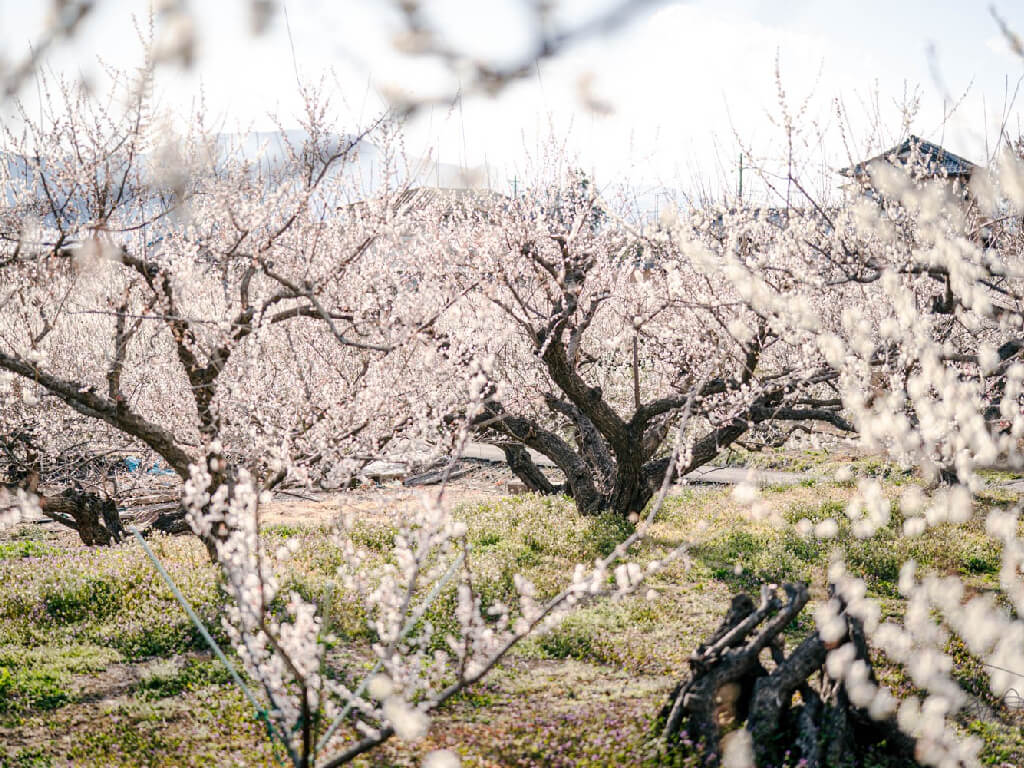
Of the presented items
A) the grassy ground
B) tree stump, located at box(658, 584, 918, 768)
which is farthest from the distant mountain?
tree stump, located at box(658, 584, 918, 768)

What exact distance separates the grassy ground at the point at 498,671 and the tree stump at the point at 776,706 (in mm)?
412

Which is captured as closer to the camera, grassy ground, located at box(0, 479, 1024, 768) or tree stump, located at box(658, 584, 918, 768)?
tree stump, located at box(658, 584, 918, 768)

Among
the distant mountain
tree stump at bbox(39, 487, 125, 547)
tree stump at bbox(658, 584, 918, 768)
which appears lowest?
tree stump at bbox(658, 584, 918, 768)

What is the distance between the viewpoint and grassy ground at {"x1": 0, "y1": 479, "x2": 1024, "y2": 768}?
5387mm

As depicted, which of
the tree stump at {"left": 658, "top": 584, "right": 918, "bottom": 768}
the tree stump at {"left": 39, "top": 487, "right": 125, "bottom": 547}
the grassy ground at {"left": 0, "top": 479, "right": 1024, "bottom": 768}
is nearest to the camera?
the tree stump at {"left": 658, "top": 584, "right": 918, "bottom": 768}

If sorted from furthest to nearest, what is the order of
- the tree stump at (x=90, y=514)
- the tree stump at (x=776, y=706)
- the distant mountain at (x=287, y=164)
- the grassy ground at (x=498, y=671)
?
1. the tree stump at (x=90, y=514)
2. the distant mountain at (x=287, y=164)
3. the grassy ground at (x=498, y=671)
4. the tree stump at (x=776, y=706)

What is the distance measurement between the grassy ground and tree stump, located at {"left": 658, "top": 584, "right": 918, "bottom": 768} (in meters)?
0.41

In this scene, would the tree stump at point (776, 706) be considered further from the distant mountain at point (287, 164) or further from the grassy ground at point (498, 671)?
the distant mountain at point (287, 164)

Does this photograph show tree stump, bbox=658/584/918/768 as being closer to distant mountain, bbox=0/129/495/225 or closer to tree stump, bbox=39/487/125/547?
distant mountain, bbox=0/129/495/225

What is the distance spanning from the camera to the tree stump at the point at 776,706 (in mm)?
5035

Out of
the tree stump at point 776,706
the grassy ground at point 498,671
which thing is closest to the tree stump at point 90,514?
the grassy ground at point 498,671

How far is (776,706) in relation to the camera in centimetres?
521

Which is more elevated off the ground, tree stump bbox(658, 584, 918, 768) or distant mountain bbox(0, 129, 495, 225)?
distant mountain bbox(0, 129, 495, 225)

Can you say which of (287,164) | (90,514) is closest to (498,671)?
(287,164)
